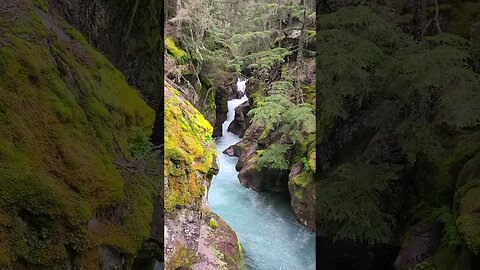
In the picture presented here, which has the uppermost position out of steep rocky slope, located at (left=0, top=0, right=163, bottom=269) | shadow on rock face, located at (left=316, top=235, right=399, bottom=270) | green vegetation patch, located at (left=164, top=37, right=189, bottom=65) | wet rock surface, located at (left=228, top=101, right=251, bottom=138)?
steep rocky slope, located at (left=0, top=0, right=163, bottom=269)

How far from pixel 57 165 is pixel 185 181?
3828 mm

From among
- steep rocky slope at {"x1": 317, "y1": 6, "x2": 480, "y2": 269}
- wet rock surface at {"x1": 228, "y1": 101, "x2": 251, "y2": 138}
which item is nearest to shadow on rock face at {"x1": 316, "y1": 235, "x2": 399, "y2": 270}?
steep rocky slope at {"x1": 317, "y1": 6, "x2": 480, "y2": 269}

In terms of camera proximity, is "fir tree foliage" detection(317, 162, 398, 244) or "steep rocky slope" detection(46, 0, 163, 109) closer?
"steep rocky slope" detection(46, 0, 163, 109)

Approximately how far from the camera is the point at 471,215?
3.86 m

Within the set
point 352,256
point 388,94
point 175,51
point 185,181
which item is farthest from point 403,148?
point 175,51

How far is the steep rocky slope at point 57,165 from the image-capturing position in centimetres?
224

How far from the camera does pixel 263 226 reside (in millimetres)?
10461

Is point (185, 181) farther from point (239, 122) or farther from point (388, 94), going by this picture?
point (239, 122)

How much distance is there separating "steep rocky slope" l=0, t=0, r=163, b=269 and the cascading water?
599 centimetres

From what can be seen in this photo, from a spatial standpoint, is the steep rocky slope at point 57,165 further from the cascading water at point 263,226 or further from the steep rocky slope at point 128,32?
the cascading water at point 263,226

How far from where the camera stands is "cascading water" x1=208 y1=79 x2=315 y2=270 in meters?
8.97

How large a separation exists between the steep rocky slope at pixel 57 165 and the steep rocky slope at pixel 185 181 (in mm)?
2349

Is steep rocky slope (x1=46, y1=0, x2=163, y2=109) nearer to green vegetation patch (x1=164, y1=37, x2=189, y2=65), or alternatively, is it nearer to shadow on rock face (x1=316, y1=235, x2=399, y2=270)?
green vegetation patch (x1=164, y1=37, x2=189, y2=65)

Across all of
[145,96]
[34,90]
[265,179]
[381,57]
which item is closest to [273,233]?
[265,179]
